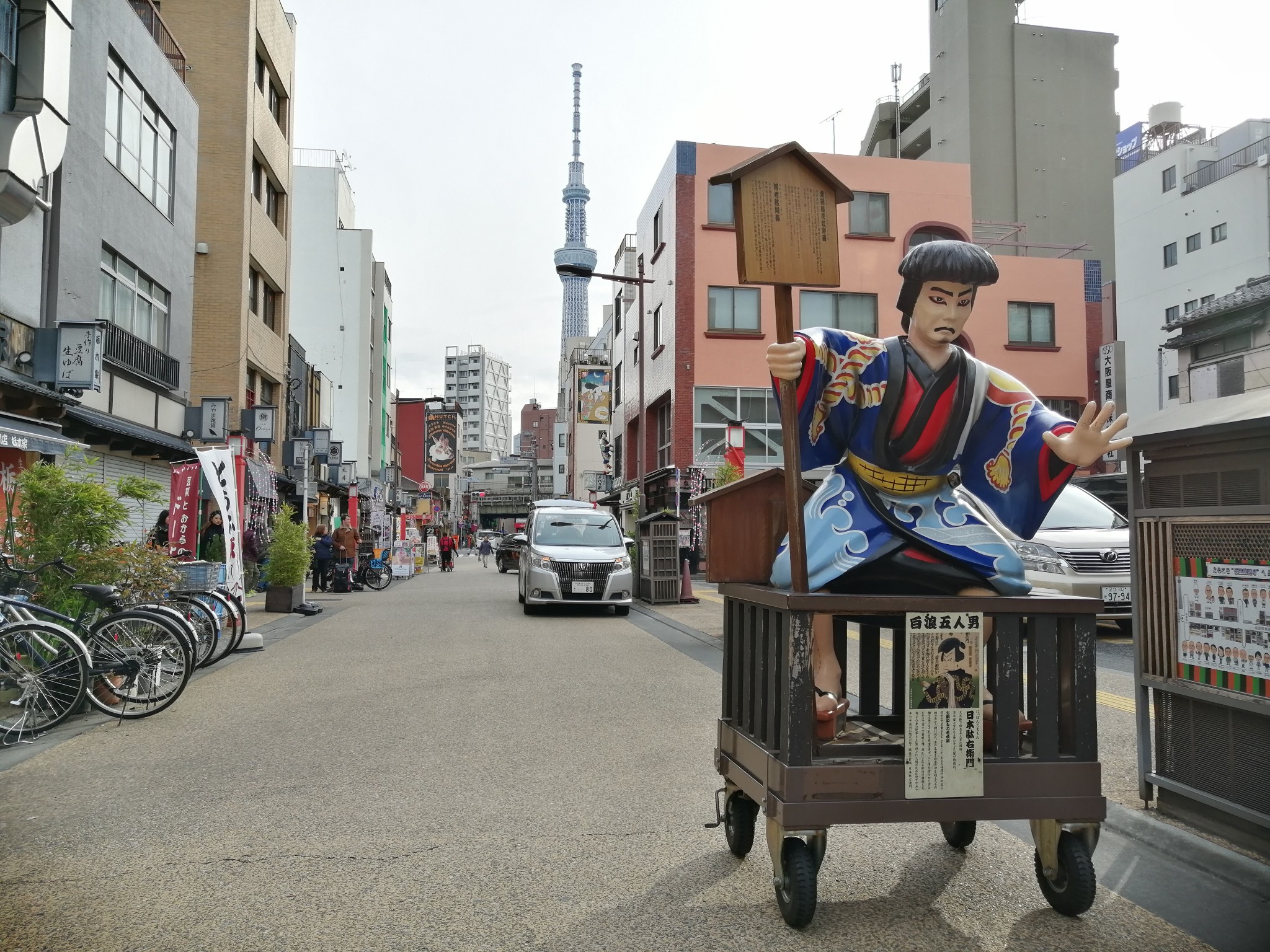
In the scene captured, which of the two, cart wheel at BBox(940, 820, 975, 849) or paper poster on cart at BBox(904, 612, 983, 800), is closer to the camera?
paper poster on cart at BBox(904, 612, 983, 800)

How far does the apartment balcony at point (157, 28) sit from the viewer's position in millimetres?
20141

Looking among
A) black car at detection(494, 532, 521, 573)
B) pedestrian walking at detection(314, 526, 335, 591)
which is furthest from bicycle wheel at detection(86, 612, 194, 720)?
black car at detection(494, 532, 521, 573)

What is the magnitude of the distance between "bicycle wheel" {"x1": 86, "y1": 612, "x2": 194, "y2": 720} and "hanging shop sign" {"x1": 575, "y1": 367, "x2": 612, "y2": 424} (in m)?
52.3

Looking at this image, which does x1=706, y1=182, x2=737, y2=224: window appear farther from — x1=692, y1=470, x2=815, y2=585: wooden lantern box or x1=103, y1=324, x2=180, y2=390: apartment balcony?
x1=692, y1=470, x2=815, y2=585: wooden lantern box

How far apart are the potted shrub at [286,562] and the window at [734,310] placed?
1791cm

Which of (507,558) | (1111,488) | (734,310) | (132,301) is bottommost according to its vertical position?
(507,558)

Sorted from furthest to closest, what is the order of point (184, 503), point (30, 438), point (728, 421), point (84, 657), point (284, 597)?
point (728, 421)
point (284, 597)
point (184, 503)
point (30, 438)
point (84, 657)

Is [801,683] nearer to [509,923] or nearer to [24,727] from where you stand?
[509,923]

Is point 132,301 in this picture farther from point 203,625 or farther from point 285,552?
point 203,625

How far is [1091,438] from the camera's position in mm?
3508

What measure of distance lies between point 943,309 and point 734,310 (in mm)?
28217

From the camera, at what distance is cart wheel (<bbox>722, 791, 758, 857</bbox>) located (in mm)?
3717

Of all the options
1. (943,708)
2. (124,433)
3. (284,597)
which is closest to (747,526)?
(943,708)

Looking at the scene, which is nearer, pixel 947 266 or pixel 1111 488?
pixel 947 266
